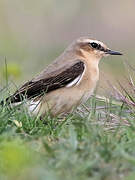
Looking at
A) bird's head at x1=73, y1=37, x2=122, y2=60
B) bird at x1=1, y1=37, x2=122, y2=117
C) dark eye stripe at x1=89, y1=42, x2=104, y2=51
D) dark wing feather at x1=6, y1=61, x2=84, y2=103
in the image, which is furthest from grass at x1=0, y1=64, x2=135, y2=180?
dark eye stripe at x1=89, y1=42, x2=104, y2=51

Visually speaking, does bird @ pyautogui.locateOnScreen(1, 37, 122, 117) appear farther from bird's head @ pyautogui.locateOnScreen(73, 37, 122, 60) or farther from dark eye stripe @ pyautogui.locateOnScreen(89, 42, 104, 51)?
dark eye stripe @ pyautogui.locateOnScreen(89, 42, 104, 51)

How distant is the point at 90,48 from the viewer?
30.8 feet

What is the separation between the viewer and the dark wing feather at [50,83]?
848cm

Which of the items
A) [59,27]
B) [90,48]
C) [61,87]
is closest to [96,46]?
[90,48]

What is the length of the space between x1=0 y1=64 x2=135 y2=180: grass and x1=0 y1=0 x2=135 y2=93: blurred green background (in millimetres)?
8306

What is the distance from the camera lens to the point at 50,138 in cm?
676

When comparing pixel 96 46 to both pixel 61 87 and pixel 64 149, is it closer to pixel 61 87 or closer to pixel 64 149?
pixel 61 87

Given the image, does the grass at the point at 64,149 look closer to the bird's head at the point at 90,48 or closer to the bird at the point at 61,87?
the bird at the point at 61,87

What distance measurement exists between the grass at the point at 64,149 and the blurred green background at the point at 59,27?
8.31 meters

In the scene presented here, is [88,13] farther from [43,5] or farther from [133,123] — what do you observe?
[133,123]

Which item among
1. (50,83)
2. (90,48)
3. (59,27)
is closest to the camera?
(50,83)

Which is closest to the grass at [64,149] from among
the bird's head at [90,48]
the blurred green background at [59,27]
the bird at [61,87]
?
the bird at [61,87]

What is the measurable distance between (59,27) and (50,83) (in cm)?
1059

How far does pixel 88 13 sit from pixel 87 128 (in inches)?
508
